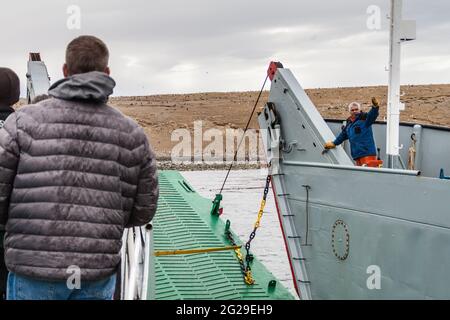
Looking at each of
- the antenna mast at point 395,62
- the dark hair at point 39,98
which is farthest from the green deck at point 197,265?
the dark hair at point 39,98

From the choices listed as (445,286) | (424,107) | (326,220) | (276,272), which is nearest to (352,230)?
(326,220)

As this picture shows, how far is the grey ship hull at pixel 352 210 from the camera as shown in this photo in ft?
18.4

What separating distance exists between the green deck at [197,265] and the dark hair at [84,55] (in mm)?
4855

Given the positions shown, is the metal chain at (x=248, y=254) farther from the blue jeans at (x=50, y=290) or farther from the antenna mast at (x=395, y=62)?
the blue jeans at (x=50, y=290)

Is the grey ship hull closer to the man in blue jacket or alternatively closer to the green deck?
the man in blue jacket

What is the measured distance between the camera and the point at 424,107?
49281 millimetres

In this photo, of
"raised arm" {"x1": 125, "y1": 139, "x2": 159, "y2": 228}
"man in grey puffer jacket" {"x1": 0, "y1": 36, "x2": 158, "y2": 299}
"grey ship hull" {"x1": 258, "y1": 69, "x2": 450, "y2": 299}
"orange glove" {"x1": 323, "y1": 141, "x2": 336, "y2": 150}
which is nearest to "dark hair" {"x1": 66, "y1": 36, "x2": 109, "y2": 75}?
"man in grey puffer jacket" {"x1": 0, "y1": 36, "x2": 158, "y2": 299}

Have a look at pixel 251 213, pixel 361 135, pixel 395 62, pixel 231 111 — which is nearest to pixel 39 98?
pixel 395 62

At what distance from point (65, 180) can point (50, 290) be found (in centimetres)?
48

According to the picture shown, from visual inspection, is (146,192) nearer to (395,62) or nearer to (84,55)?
(84,55)

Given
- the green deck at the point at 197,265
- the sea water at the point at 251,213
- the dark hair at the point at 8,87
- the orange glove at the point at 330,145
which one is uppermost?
the dark hair at the point at 8,87

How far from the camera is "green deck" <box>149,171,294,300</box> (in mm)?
7652

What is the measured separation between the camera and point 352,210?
6.70 metres

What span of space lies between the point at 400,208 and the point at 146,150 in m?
3.69
